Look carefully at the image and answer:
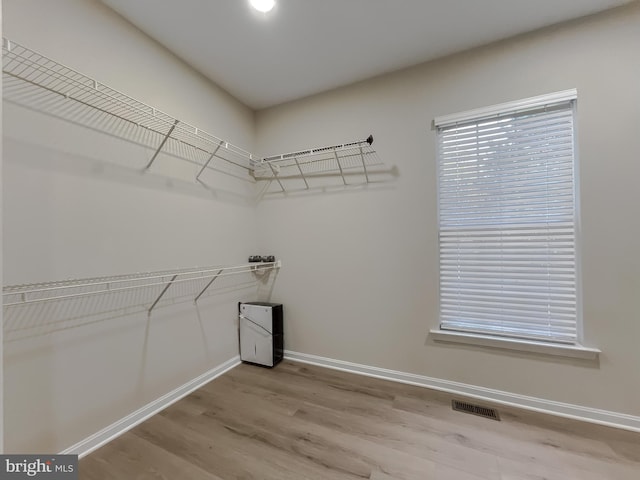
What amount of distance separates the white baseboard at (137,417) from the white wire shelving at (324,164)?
1840 mm

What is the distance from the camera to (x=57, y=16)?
4.68 feet

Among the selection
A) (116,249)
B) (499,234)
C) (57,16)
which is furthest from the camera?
(499,234)

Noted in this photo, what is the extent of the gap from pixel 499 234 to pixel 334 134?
62.8 inches

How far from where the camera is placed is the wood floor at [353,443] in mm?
1371

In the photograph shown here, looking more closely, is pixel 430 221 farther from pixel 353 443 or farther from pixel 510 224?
pixel 353 443

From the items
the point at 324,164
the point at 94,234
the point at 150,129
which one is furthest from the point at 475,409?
the point at 150,129

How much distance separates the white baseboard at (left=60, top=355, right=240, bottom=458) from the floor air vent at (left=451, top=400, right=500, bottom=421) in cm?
192

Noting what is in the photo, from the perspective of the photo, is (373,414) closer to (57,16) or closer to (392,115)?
(392,115)

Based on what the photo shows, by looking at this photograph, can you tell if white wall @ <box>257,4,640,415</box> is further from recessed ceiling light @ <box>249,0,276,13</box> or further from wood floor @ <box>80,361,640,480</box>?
recessed ceiling light @ <box>249,0,276,13</box>

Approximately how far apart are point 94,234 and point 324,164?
1807mm

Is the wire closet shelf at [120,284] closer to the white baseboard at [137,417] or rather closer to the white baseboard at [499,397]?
the white baseboard at [137,417]

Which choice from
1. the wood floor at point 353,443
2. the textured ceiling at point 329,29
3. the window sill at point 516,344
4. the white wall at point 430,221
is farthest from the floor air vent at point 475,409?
the textured ceiling at point 329,29

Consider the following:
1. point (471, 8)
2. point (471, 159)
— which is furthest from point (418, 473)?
point (471, 8)

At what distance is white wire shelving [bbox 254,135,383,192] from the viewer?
2.36m
